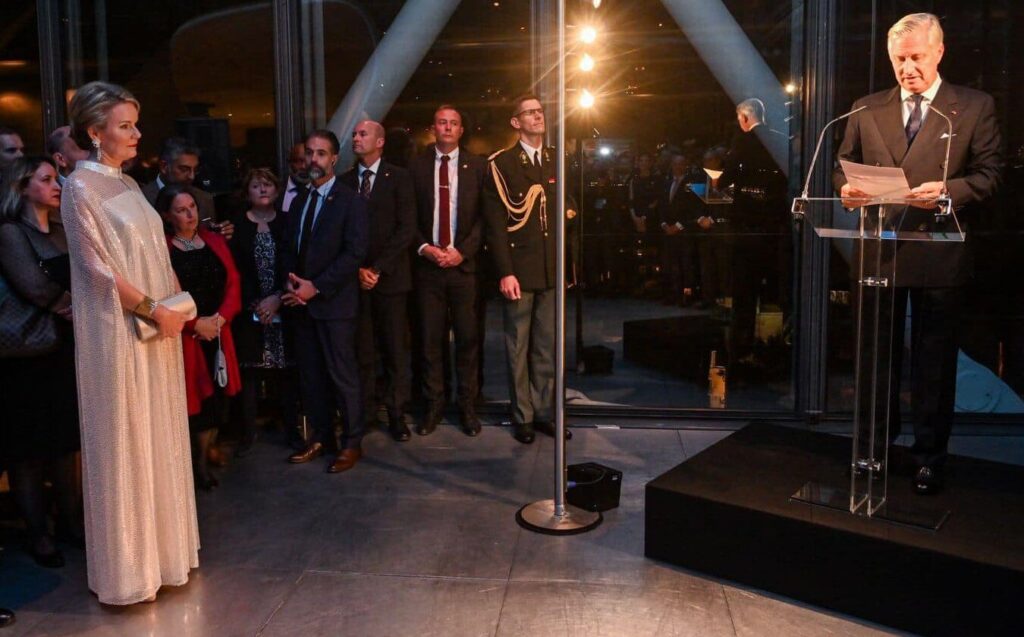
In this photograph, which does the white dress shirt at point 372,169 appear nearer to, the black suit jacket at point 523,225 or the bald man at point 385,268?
the bald man at point 385,268

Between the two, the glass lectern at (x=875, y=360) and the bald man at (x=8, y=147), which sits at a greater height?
the bald man at (x=8, y=147)

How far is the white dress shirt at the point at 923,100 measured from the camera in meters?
3.57

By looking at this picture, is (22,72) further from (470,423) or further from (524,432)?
(524,432)

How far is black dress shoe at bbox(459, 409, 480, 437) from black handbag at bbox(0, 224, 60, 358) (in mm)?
2389

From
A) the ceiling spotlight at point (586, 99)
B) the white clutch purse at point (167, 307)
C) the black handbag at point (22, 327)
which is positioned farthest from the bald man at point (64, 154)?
the ceiling spotlight at point (586, 99)

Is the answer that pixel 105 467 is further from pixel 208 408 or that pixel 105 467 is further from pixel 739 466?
Answer: pixel 739 466

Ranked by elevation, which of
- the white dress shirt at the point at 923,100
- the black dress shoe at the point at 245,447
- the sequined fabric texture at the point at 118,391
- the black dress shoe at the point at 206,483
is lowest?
the black dress shoe at the point at 206,483

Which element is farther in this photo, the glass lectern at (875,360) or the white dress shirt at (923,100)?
the white dress shirt at (923,100)

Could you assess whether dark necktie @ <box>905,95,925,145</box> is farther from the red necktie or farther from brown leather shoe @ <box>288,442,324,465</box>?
brown leather shoe @ <box>288,442,324,465</box>

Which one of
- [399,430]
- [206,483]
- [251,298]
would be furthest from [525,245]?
[206,483]

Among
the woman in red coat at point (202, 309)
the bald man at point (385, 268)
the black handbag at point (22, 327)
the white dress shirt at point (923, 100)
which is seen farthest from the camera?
the bald man at point (385, 268)

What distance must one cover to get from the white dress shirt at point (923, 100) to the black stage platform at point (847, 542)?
1389 millimetres

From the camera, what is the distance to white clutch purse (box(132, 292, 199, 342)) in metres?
3.13

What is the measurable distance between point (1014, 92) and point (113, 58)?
17.7 feet
